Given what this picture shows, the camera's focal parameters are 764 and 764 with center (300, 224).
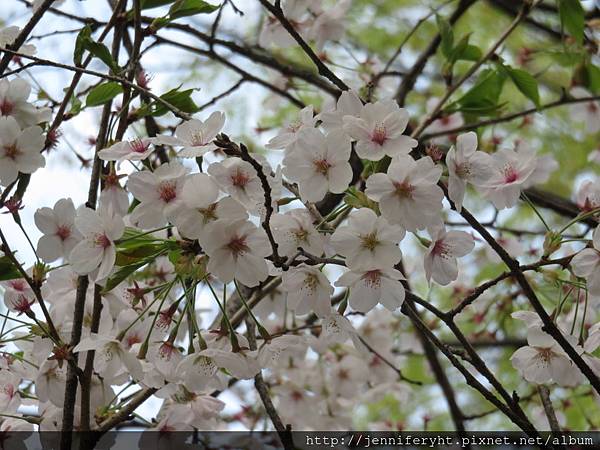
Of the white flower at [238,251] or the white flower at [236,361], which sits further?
the white flower at [236,361]

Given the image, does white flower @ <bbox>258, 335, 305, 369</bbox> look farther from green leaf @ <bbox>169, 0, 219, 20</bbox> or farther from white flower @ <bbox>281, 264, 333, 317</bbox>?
→ green leaf @ <bbox>169, 0, 219, 20</bbox>

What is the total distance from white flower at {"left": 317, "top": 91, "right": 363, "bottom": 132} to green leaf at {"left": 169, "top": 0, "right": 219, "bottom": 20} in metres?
Answer: 0.42

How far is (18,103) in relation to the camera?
1.22 m

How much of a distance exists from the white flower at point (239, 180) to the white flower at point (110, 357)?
0.31 metres

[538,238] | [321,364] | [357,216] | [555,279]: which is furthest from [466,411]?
[357,216]

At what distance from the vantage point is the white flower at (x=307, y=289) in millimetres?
1064

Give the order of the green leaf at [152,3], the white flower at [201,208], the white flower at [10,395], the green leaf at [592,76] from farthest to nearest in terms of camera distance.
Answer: the green leaf at [592,76], the green leaf at [152,3], the white flower at [10,395], the white flower at [201,208]

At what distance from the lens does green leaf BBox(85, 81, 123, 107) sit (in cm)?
129

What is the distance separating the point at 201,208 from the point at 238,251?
75mm

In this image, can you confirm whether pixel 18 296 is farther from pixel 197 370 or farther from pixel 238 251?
pixel 238 251

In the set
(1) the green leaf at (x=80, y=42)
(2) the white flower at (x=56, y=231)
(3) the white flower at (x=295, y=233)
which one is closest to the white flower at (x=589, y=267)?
(3) the white flower at (x=295, y=233)

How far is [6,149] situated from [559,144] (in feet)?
9.84

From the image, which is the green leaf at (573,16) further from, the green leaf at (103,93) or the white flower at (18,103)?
the white flower at (18,103)

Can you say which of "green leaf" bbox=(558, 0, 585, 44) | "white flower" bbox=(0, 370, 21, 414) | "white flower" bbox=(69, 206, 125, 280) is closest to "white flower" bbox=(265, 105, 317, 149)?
"white flower" bbox=(69, 206, 125, 280)
